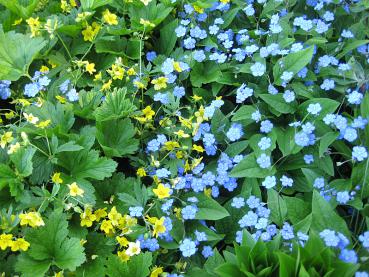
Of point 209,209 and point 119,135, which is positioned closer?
point 209,209

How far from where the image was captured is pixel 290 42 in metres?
2.63

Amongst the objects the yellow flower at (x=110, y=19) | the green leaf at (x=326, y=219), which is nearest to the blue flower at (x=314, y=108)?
the green leaf at (x=326, y=219)

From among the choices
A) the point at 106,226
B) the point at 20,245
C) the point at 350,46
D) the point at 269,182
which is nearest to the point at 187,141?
the point at 269,182

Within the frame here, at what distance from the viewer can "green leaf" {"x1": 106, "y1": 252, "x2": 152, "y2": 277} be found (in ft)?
6.98

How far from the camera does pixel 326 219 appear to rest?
2.14 m

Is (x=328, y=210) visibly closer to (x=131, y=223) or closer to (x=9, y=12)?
(x=131, y=223)

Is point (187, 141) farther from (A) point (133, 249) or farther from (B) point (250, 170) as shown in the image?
(A) point (133, 249)

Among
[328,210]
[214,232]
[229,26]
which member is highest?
[229,26]

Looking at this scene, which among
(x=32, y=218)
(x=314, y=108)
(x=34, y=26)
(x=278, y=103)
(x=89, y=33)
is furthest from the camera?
(x=89, y=33)

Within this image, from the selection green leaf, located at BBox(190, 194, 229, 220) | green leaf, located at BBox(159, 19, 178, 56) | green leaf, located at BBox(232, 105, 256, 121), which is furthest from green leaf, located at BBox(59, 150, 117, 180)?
green leaf, located at BBox(159, 19, 178, 56)

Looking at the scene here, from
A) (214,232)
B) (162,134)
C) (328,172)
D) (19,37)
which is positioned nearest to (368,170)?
(328,172)

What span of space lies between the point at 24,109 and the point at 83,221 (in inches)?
29.7

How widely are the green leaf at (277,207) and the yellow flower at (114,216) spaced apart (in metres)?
0.67

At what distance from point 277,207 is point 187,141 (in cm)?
54
